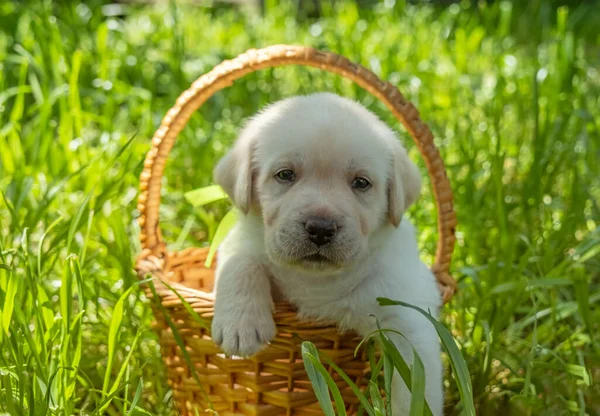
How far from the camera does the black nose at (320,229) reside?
6.98ft

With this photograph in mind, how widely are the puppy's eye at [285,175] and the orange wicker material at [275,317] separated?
1.22 feet

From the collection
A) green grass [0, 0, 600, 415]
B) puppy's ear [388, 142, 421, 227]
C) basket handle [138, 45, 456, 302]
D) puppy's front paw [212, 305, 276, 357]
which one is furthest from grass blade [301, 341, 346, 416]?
basket handle [138, 45, 456, 302]

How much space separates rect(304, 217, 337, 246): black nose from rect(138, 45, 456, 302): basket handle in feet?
1.97

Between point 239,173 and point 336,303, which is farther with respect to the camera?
point 239,173

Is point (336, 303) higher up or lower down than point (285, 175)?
lower down

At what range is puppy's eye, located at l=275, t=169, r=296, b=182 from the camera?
2.30m

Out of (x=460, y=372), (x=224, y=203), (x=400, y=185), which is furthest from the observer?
→ (x=224, y=203)

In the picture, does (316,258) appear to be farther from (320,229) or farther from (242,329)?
(242,329)

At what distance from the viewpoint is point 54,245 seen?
8.67 feet

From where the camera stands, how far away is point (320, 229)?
6.98ft

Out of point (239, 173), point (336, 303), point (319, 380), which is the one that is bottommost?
→ point (319, 380)

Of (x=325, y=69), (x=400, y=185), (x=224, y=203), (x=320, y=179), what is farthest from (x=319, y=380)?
(x=224, y=203)

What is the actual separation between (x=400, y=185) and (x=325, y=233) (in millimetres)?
361

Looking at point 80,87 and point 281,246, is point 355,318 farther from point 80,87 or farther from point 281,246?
point 80,87
